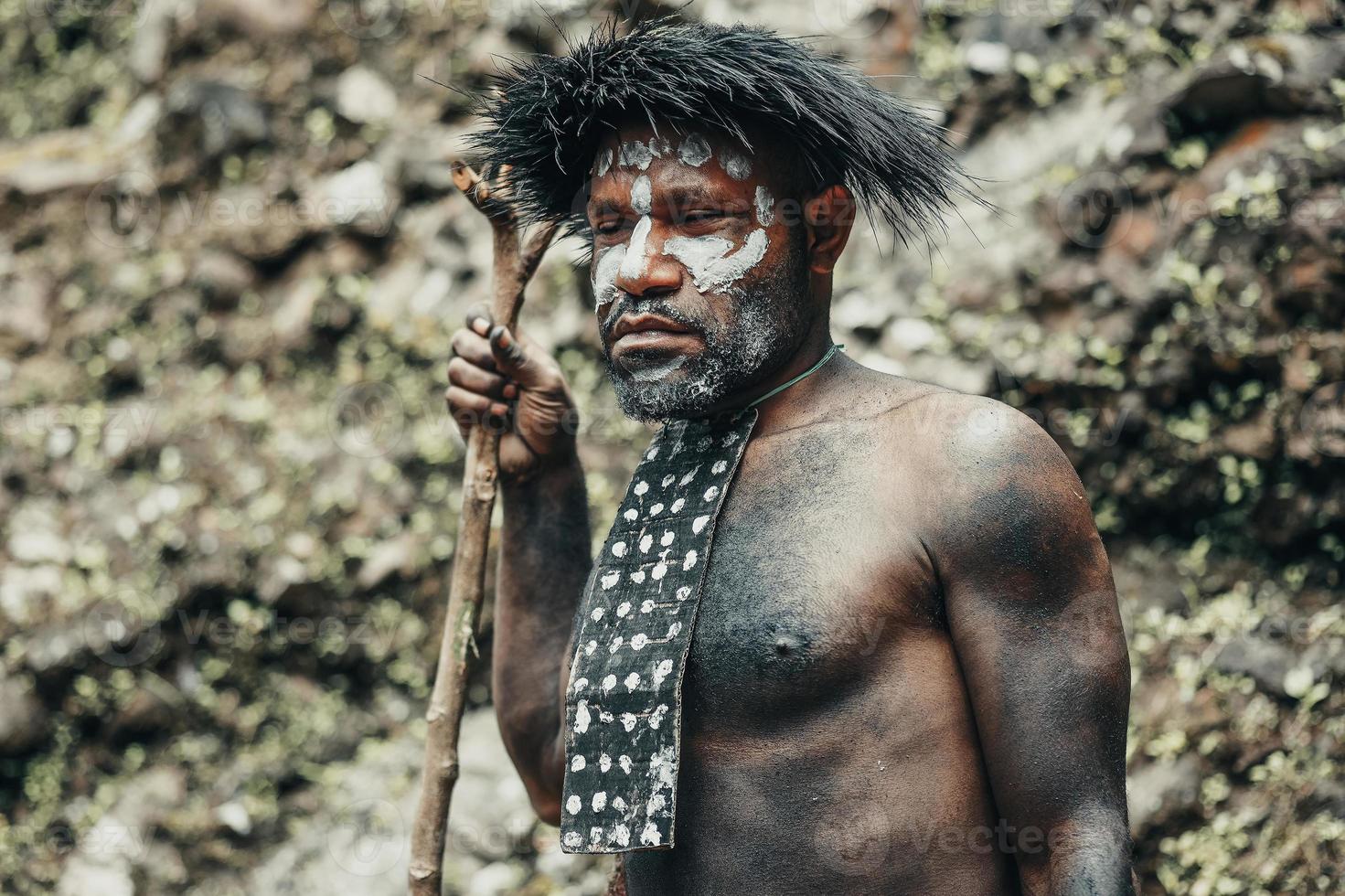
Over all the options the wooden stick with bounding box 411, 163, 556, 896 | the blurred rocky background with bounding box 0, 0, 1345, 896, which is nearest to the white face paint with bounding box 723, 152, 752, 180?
the wooden stick with bounding box 411, 163, 556, 896

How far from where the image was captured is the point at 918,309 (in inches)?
200

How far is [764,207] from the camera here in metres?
2.56

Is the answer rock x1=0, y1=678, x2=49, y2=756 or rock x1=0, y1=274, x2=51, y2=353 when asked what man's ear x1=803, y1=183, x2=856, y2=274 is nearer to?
rock x1=0, y1=678, x2=49, y2=756

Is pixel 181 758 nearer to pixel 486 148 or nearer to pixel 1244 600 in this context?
pixel 486 148

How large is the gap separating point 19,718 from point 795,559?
12.3 feet

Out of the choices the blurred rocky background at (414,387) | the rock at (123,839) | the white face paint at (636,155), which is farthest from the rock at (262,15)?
the white face paint at (636,155)

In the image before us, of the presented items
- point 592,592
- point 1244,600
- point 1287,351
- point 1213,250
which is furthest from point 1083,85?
point 592,592

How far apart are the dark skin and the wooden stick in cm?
64

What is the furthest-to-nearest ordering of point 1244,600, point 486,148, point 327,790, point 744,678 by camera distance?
point 327,790 → point 1244,600 → point 486,148 → point 744,678

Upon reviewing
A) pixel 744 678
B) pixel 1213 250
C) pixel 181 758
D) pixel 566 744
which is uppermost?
pixel 744 678

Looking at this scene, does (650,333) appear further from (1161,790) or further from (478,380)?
(1161,790)

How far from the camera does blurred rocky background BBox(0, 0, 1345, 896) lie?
14.5 feet

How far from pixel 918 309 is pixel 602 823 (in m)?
3.05

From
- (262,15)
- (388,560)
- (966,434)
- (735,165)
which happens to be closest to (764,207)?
(735,165)
